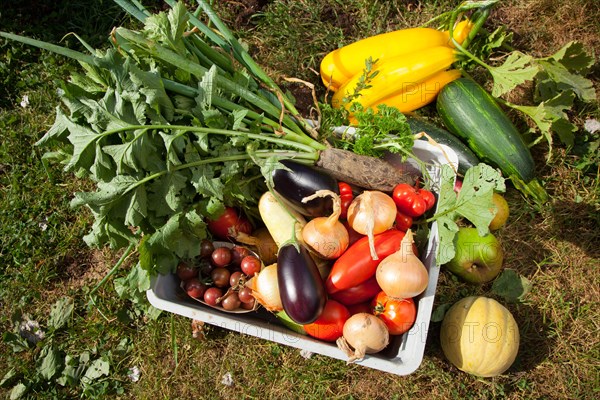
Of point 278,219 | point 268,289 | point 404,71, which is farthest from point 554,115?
point 268,289

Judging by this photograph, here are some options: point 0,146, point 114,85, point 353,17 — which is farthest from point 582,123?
point 0,146

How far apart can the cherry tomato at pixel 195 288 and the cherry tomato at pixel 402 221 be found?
865mm

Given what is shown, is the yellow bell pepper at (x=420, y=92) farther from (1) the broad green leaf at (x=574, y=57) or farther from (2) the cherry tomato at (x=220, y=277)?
(2) the cherry tomato at (x=220, y=277)

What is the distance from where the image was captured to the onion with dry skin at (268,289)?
212 cm

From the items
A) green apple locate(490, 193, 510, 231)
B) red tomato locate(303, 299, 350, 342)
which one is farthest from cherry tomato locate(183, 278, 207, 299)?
green apple locate(490, 193, 510, 231)

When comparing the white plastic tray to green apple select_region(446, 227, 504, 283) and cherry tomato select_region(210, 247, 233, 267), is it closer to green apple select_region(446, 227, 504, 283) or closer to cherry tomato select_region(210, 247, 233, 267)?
cherry tomato select_region(210, 247, 233, 267)

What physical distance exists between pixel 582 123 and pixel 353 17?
4.40 feet

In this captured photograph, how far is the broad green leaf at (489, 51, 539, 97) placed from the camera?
95.2 inches

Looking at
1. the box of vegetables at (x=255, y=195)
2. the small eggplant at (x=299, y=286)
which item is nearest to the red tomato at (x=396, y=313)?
the box of vegetables at (x=255, y=195)

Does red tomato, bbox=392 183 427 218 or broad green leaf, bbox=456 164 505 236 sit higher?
broad green leaf, bbox=456 164 505 236

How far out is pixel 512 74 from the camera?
8.06ft

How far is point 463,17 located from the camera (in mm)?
2699

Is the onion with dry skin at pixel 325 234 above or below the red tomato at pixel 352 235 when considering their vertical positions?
above

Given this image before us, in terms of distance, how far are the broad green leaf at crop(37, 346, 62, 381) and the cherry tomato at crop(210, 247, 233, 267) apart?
1.21 meters
